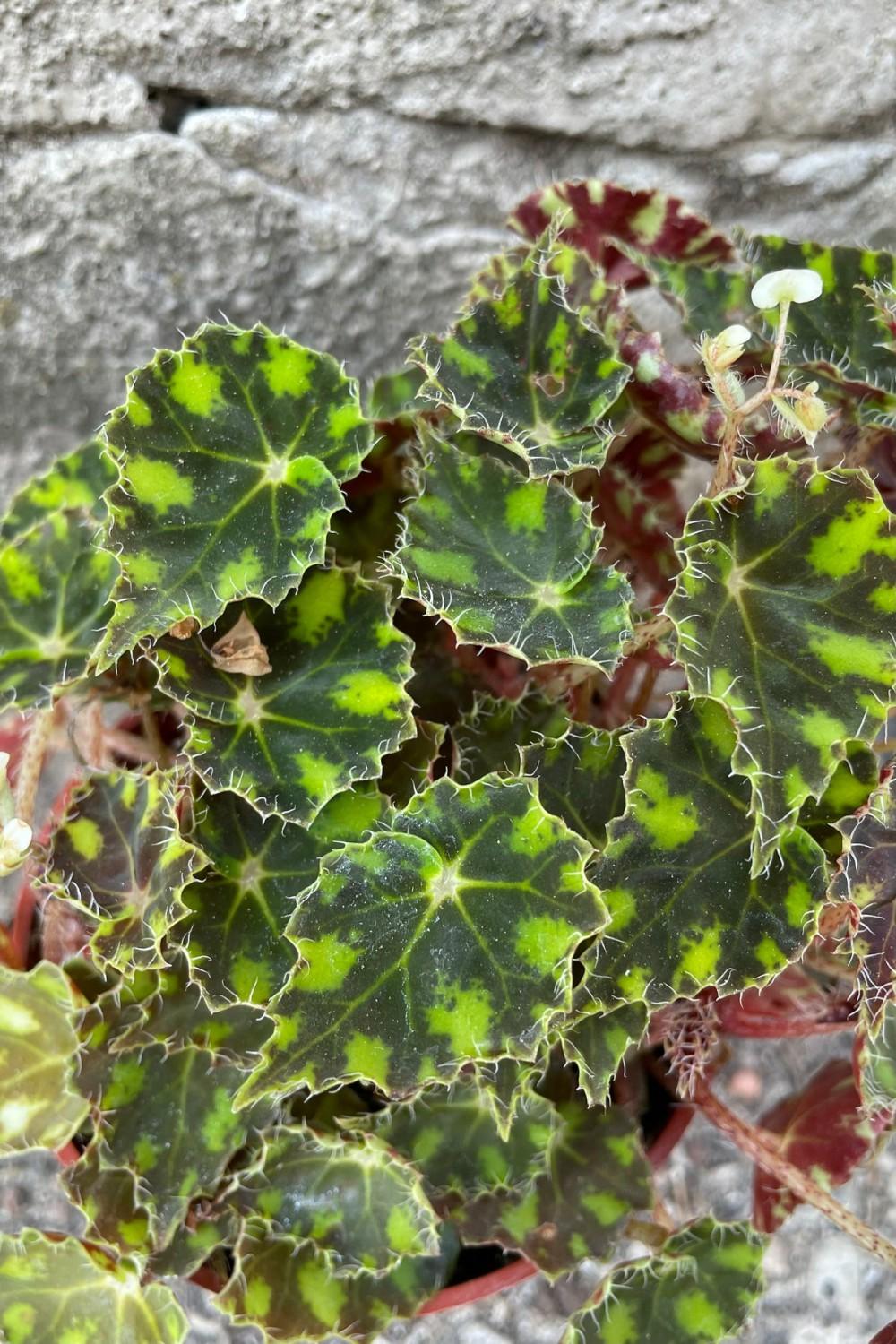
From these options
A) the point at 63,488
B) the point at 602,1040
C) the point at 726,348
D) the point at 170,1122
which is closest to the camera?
the point at 726,348

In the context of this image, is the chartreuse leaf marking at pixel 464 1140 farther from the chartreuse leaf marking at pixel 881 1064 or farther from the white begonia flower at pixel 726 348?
the white begonia flower at pixel 726 348

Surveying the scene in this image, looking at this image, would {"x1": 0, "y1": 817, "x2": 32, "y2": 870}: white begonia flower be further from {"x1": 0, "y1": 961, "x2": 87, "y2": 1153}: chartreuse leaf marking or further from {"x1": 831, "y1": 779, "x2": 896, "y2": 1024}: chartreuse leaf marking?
{"x1": 831, "y1": 779, "x2": 896, "y2": 1024}: chartreuse leaf marking

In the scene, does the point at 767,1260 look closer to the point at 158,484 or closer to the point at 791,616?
the point at 791,616

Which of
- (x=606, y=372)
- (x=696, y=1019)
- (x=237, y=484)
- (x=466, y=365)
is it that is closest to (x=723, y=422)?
(x=606, y=372)

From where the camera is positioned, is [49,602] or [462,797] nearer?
[462,797]

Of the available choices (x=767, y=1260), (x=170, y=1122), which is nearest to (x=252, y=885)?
(x=170, y=1122)

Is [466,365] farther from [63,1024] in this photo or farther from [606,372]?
[63,1024]

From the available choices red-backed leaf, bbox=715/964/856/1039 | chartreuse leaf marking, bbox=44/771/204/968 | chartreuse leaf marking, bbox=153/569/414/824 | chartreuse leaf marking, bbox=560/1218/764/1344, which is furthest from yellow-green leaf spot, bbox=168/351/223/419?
chartreuse leaf marking, bbox=560/1218/764/1344
